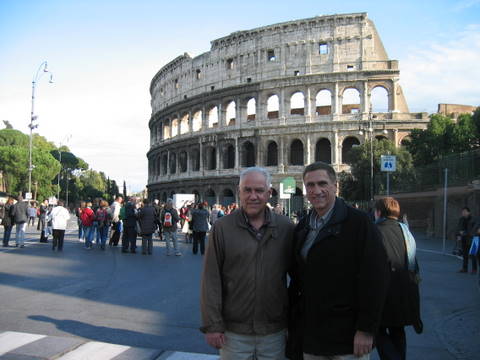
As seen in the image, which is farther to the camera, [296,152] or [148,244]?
[296,152]

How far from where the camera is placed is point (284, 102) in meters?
38.8

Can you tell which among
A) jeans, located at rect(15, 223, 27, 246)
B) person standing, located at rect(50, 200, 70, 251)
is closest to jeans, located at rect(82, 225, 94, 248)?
person standing, located at rect(50, 200, 70, 251)

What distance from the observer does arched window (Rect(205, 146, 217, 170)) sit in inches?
1694

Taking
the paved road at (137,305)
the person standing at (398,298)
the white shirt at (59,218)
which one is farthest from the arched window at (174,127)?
the person standing at (398,298)

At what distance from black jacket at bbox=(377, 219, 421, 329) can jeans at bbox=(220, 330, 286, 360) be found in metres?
1.12

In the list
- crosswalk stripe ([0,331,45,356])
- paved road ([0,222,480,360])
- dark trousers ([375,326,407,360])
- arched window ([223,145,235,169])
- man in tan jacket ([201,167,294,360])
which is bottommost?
paved road ([0,222,480,360])

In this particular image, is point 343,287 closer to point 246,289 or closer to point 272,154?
point 246,289

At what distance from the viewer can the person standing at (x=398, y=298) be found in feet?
11.1

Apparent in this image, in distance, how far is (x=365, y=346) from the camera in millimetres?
2414

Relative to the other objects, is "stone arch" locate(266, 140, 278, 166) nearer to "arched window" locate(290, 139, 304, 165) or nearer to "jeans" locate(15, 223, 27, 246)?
"arched window" locate(290, 139, 304, 165)

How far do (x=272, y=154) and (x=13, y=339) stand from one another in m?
36.5

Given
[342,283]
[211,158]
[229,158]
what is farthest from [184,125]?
[342,283]

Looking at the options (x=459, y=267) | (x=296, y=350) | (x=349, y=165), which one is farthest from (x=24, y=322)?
(x=349, y=165)

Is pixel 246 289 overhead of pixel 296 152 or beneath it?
beneath
